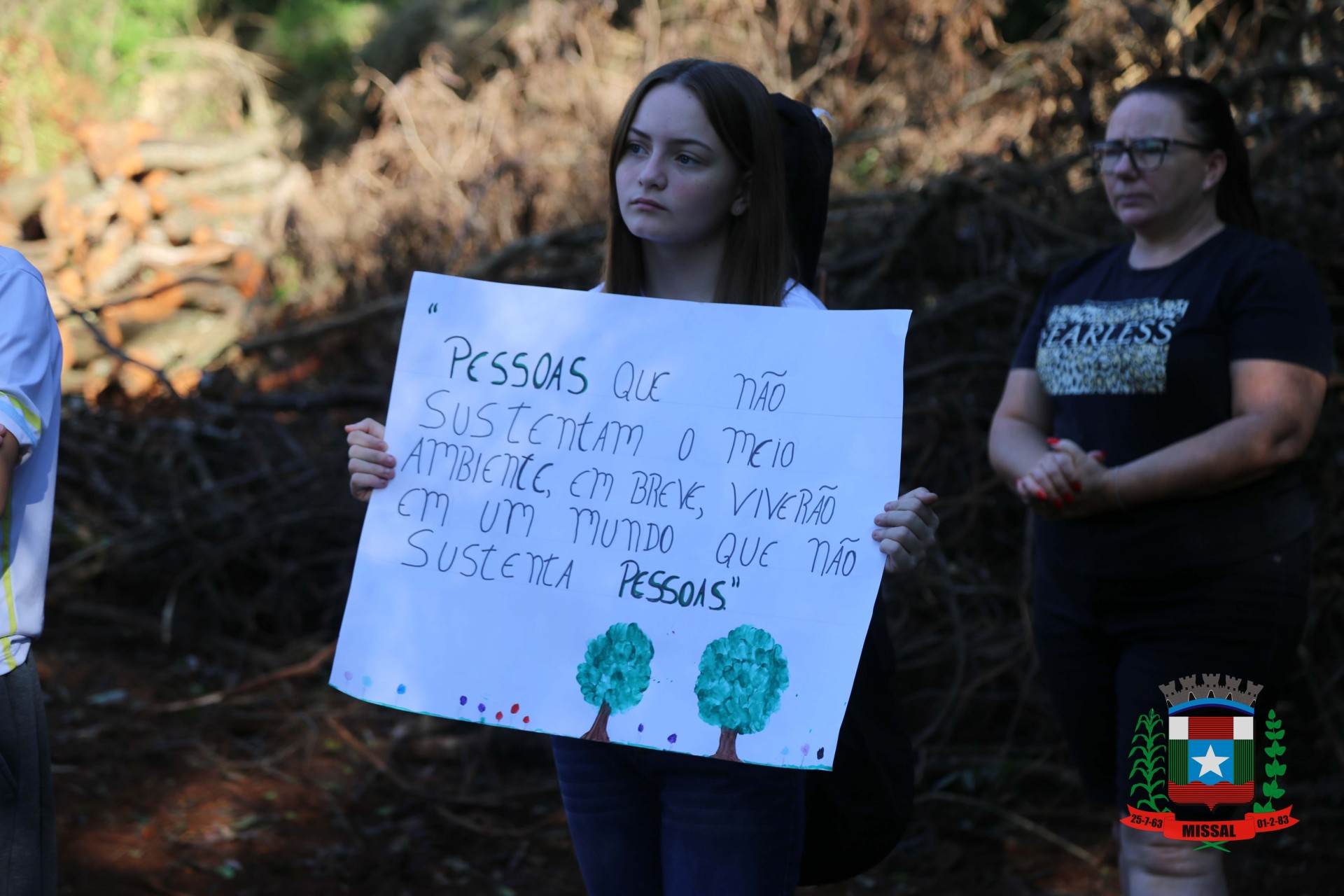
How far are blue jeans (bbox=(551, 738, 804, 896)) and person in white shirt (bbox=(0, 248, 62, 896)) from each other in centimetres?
76

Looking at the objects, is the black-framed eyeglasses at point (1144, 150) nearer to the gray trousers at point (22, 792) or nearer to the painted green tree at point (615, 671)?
the painted green tree at point (615, 671)

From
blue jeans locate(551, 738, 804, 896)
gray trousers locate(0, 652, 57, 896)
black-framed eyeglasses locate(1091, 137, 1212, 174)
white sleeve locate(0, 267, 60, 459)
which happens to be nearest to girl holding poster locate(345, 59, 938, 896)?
blue jeans locate(551, 738, 804, 896)

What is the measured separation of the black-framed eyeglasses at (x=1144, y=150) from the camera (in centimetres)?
226

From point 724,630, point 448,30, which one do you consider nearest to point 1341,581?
point 724,630

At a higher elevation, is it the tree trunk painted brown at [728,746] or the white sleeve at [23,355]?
the white sleeve at [23,355]

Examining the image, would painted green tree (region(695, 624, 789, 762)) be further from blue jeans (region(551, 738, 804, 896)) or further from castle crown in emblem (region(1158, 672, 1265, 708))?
castle crown in emblem (region(1158, 672, 1265, 708))

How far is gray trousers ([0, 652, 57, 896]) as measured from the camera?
5.32 feet

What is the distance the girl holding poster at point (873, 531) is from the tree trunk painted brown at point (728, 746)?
0.15 feet

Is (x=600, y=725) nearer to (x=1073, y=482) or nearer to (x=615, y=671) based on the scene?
(x=615, y=671)

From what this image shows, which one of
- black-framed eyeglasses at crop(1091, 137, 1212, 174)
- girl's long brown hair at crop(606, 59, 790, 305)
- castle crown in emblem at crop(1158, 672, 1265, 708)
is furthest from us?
black-framed eyeglasses at crop(1091, 137, 1212, 174)

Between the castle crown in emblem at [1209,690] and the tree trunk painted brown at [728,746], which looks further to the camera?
the castle crown in emblem at [1209,690]

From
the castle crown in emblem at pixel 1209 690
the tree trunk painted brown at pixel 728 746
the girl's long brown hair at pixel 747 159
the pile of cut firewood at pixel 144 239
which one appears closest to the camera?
the tree trunk painted brown at pixel 728 746

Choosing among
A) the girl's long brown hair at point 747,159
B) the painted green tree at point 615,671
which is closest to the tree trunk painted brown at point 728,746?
the painted green tree at point 615,671

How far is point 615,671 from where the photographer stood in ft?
5.24
